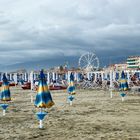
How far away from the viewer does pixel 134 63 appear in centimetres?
15475

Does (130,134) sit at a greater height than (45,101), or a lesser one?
lesser

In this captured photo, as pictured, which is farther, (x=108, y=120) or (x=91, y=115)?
(x=91, y=115)

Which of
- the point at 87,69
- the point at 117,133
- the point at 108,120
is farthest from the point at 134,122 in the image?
the point at 87,69

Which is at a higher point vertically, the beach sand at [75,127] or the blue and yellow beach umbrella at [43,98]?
the blue and yellow beach umbrella at [43,98]

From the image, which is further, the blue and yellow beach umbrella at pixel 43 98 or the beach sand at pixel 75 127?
the blue and yellow beach umbrella at pixel 43 98

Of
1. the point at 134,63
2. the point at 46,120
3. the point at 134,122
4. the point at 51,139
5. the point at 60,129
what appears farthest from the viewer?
the point at 134,63

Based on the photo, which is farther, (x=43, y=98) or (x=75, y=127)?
(x=43, y=98)

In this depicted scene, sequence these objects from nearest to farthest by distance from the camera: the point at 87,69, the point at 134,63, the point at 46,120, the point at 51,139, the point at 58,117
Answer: the point at 51,139 < the point at 46,120 < the point at 58,117 < the point at 87,69 < the point at 134,63

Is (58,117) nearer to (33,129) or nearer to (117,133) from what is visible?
(33,129)

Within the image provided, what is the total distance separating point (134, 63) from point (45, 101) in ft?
469

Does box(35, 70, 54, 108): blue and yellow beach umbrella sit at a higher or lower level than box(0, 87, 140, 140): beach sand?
higher

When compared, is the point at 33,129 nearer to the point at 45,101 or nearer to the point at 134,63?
the point at 45,101

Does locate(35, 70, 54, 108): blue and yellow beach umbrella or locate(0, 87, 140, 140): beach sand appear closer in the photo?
locate(0, 87, 140, 140): beach sand

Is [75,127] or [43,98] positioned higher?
[43,98]
